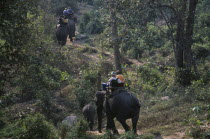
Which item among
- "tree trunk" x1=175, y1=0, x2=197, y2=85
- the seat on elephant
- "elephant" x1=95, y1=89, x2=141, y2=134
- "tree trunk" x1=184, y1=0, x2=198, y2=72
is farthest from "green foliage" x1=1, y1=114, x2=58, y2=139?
"tree trunk" x1=184, y1=0, x2=198, y2=72

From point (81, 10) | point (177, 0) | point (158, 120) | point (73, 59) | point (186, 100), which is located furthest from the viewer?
point (81, 10)

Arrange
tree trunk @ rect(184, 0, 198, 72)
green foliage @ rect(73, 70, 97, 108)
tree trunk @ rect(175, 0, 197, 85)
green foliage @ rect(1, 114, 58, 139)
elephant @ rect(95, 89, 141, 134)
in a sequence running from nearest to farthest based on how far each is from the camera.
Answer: green foliage @ rect(1, 114, 58, 139) < elephant @ rect(95, 89, 141, 134) < green foliage @ rect(73, 70, 97, 108) < tree trunk @ rect(175, 0, 197, 85) < tree trunk @ rect(184, 0, 198, 72)

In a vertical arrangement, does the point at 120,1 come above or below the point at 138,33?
above

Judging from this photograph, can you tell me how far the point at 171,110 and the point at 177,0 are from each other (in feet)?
19.0

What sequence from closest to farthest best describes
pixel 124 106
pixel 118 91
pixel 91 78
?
pixel 124 106 → pixel 118 91 → pixel 91 78

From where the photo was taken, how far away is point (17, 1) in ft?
23.6

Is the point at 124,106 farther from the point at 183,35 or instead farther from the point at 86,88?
the point at 183,35

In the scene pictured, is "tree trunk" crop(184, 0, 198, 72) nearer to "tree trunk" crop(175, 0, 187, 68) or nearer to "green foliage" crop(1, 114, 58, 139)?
"tree trunk" crop(175, 0, 187, 68)

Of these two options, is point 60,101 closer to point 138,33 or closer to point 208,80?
point 138,33

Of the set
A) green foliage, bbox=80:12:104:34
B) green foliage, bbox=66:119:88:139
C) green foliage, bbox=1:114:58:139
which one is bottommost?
green foliage, bbox=66:119:88:139

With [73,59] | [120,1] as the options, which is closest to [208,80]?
[120,1]

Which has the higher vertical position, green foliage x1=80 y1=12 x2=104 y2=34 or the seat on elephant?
green foliage x1=80 y1=12 x2=104 y2=34

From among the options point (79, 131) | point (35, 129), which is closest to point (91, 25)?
point (79, 131)

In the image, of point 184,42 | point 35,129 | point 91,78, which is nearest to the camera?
point 35,129
